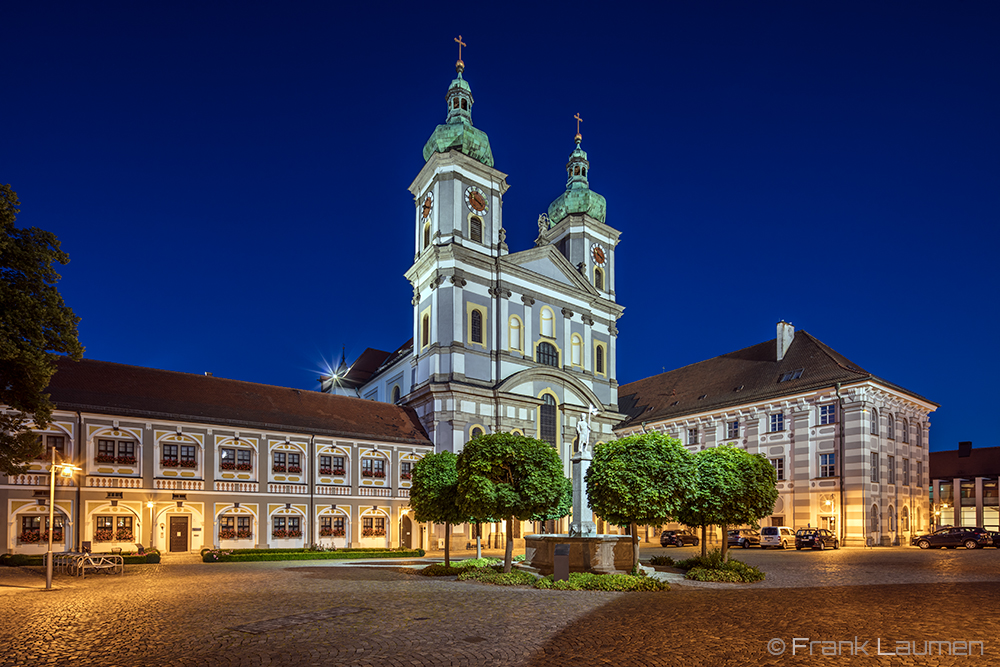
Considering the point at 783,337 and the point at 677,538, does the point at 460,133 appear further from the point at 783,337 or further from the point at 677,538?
the point at 677,538

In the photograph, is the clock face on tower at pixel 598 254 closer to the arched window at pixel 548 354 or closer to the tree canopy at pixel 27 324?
the arched window at pixel 548 354

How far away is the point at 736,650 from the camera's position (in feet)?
38.2

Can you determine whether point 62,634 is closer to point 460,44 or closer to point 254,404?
point 254,404

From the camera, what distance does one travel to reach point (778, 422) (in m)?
56.3

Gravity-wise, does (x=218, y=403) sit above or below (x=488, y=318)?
below

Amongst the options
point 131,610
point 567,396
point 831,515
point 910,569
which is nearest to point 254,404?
point 567,396

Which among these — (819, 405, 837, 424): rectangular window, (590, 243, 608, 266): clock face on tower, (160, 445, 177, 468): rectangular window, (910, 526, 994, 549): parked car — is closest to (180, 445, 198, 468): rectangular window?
(160, 445, 177, 468): rectangular window

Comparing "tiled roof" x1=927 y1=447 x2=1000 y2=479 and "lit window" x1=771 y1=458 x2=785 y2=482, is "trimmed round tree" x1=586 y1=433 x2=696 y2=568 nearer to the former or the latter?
"lit window" x1=771 y1=458 x2=785 y2=482

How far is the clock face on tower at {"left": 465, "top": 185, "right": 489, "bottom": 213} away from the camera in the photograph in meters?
55.4

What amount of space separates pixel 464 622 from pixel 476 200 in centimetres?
4480

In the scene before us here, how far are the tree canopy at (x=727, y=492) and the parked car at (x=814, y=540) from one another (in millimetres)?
23140

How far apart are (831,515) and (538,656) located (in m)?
47.3

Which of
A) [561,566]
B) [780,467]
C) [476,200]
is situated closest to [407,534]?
[476,200]

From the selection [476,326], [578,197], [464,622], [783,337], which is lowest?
[464,622]
